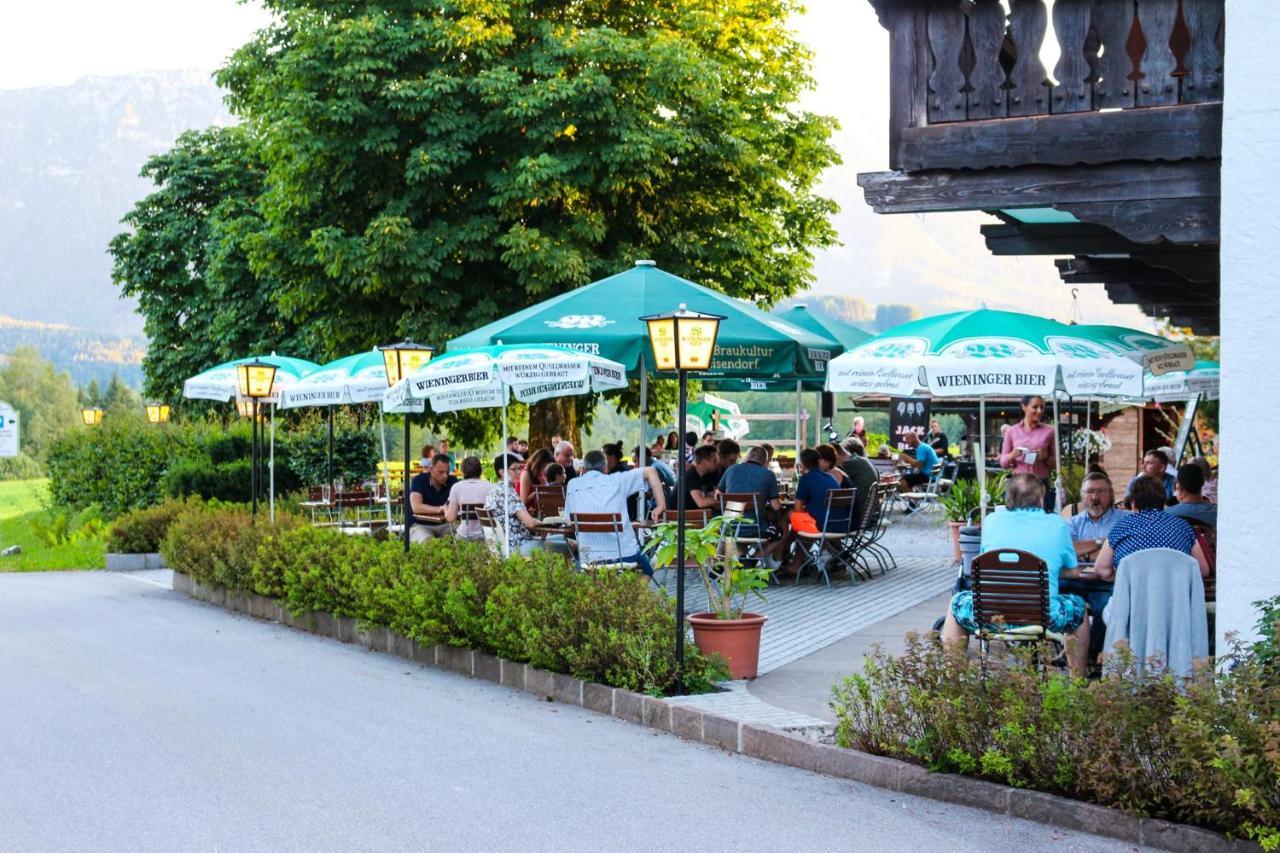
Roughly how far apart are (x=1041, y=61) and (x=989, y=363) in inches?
92.9

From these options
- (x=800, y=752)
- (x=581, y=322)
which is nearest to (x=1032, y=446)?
(x=581, y=322)

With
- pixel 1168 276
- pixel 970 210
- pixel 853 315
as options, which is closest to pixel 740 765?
pixel 970 210

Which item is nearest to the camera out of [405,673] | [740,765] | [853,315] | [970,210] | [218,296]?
[740,765]

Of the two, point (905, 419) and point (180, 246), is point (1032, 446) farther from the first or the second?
point (180, 246)

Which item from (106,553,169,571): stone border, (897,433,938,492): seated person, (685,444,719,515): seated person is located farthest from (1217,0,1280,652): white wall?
(897,433,938,492): seated person

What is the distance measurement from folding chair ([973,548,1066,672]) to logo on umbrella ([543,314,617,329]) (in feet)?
22.6

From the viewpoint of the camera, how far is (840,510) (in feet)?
50.8

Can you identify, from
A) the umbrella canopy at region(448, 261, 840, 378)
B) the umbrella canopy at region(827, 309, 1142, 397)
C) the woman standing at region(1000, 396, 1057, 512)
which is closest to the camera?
the umbrella canopy at region(827, 309, 1142, 397)

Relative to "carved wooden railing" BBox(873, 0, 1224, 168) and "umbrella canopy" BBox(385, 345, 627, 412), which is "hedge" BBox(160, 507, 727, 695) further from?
"carved wooden railing" BBox(873, 0, 1224, 168)

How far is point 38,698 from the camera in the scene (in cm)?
1020

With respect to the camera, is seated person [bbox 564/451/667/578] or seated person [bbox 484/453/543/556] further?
seated person [bbox 484/453/543/556]

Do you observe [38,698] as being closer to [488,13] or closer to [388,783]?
[388,783]

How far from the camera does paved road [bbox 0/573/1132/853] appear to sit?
6.50 meters

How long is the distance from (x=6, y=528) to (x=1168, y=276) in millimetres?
28596
